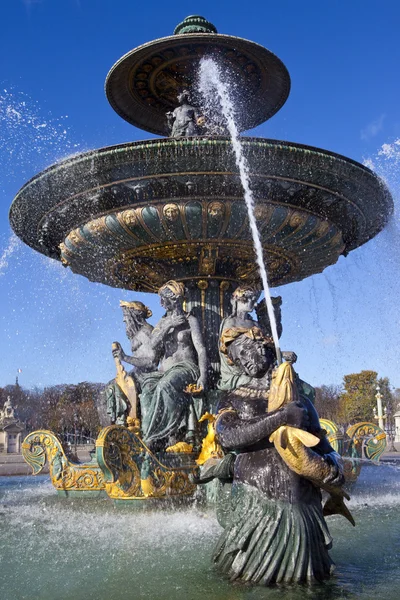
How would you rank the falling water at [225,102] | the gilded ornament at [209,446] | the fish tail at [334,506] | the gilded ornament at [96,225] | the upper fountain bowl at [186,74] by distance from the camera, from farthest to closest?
the upper fountain bowl at [186,74]
the gilded ornament at [96,225]
the falling water at [225,102]
the gilded ornament at [209,446]
the fish tail at [334,506]

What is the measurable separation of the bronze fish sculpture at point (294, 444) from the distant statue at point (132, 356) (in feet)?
14.6

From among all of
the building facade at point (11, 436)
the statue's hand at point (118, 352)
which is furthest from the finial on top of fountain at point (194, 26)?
the building facade at point (11, 436)

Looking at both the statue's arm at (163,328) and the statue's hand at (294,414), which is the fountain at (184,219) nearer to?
the statue's arm at (163,328)

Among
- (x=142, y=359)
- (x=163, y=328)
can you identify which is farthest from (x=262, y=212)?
(x=142, y=359)

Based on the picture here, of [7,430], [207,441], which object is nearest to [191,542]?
[207,441]

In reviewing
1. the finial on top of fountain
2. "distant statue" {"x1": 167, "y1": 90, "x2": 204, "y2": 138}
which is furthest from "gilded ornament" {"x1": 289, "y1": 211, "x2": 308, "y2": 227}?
the finial on top of fountain

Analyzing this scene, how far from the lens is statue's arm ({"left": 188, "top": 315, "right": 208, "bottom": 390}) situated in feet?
23.1

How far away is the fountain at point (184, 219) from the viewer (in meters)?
6.33

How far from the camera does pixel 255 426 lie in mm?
3055

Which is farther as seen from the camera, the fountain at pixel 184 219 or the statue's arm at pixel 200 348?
the statue's arm at pixel 200 348

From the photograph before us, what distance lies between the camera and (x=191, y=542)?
14.7ft

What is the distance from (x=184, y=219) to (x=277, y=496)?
4.28m

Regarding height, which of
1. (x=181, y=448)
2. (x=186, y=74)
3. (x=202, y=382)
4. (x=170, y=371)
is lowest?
(x=181, y=448)

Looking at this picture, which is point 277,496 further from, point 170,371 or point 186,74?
point 186,74
